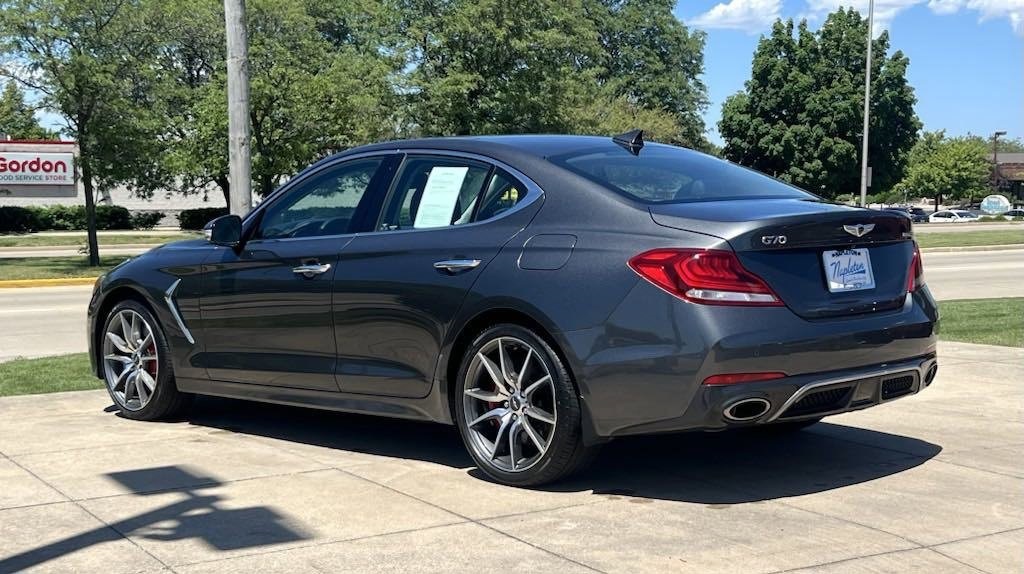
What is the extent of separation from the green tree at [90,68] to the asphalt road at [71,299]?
432 centimetres

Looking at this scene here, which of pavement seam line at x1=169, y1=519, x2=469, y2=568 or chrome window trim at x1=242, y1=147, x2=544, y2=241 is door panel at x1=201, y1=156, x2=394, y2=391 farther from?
pavement seam line at x1=169, y1=519, x2=469, y2=568

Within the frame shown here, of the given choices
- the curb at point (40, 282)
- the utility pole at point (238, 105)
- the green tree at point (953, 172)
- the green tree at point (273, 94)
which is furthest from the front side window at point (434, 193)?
the green tree at point (953, 172)

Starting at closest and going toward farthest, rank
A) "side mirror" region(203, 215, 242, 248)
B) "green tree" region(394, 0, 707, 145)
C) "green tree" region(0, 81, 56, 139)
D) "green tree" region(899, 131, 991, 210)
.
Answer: "side mirror" region(203, 215, 242, 248) < "green tree" region(0, 81, 56, 139) < "green tree" region(394, 0, 707, 145) < "green tree" region(899, 131, 991, 210)

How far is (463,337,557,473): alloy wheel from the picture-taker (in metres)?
5.18

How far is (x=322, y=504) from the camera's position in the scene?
16.5 feet

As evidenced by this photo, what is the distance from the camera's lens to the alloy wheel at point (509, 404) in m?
5.18

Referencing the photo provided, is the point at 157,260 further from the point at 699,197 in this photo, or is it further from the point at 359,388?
the point at 699,197

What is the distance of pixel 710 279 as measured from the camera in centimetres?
473

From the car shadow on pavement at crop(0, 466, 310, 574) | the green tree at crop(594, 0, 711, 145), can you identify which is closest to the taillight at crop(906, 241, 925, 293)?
the car shadow on pavement at crop(0, 466, 310, 574)

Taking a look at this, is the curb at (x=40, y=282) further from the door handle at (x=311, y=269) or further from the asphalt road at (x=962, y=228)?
the asphalt road at (x=962, y=228)

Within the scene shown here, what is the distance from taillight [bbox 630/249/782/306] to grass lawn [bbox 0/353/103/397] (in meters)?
5.20

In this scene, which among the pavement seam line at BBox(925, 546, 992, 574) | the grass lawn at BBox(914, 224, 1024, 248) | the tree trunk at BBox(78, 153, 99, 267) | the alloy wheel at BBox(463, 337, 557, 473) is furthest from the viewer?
the grass lawn at BBox(914, 224, 1024, 248)

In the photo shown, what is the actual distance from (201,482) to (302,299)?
3.68 ft

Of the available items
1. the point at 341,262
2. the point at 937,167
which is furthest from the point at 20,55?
the point at 937,167
